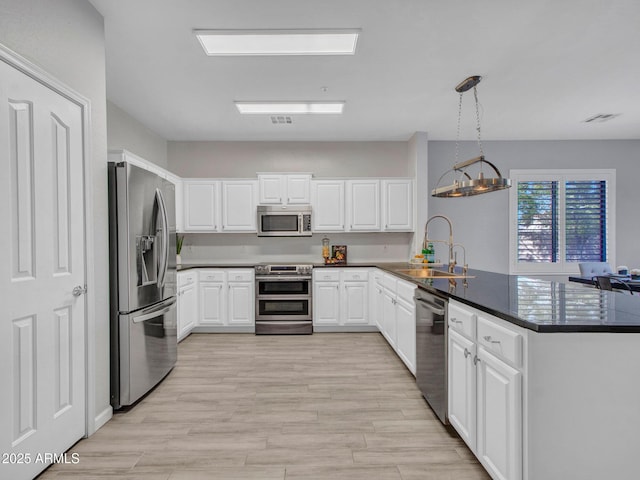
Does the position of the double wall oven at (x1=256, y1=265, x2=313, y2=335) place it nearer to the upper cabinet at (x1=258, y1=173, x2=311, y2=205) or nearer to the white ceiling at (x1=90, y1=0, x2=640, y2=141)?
the upper cabinet at (x1=258, y1=173, x2=311, y2=205)

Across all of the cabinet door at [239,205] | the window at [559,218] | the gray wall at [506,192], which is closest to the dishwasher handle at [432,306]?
the gray wall at [506,192]

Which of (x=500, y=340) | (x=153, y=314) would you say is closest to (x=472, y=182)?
(x=500, y=340)

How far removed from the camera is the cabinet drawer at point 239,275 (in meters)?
4.85

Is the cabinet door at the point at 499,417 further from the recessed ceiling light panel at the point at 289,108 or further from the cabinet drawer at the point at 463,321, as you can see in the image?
the recessed ceiling light panel at the point at 289,108

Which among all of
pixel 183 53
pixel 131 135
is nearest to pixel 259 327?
pixel 131 135

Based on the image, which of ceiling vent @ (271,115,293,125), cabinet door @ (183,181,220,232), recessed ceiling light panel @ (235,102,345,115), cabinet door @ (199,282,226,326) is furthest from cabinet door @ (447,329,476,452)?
cabinet door @ (183,181,220,232)

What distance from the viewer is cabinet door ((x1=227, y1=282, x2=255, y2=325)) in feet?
15.9

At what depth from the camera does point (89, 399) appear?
2.27 m

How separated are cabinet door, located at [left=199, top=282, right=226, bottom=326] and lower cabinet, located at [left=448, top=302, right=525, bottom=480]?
11.3ft

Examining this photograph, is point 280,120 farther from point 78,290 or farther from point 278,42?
point 78,290

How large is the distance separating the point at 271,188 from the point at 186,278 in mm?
1744

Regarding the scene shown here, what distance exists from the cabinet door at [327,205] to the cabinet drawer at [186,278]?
6.02 feet

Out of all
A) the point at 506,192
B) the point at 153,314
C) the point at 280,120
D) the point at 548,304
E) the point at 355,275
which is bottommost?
the point at 153,314

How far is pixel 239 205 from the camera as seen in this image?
16.7 ft
